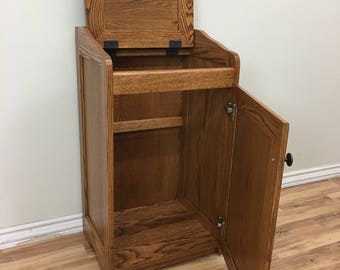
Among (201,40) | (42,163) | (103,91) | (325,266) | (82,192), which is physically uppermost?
(201,40)

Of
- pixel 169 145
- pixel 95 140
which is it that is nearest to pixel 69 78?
pixel 95 140

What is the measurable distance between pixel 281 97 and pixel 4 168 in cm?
131

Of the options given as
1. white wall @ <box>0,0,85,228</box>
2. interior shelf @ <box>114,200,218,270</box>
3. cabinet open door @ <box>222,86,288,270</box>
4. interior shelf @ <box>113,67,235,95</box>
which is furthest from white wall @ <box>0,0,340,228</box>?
cabinet open door @ <box>222,86,288,270</box>

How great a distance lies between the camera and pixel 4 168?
147 cm

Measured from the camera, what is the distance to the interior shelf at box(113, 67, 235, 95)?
3.78 ft

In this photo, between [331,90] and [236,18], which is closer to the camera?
[236,18]

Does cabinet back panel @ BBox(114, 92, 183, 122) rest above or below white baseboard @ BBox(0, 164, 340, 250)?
above

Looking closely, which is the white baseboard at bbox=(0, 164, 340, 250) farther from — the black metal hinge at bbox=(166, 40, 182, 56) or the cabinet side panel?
the black metal hinge at bbox=(166, 40, 182, 56)

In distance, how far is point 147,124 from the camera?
1.64m

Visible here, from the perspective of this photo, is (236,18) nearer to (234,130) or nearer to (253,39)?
(253,39)

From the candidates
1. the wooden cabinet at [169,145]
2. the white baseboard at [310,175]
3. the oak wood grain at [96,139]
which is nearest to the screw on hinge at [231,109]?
the wooden cabinet at [169,145]

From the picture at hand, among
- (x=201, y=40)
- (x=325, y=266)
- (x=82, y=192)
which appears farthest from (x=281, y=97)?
(x=82, y=192)

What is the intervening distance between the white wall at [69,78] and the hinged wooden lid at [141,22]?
111 mm

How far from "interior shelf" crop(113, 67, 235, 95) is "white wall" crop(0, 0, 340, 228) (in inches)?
16.1
